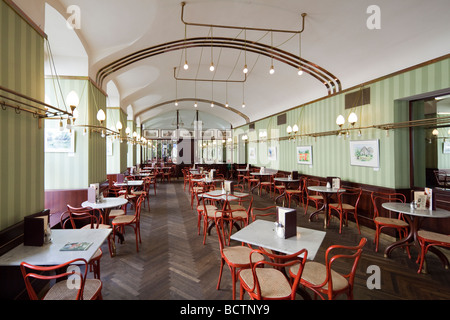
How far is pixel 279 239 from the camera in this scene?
2.15 meters

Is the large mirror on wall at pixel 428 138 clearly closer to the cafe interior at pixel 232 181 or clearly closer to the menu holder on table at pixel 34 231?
the cafe interior at pixel 232 181

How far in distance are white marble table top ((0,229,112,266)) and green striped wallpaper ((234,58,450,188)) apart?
4879 mm

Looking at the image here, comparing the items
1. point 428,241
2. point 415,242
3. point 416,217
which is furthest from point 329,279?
point 415,242

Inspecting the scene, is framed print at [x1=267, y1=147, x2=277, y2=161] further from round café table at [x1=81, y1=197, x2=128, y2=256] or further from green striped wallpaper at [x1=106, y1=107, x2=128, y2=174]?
round café table at [x1=81, y1=197, x2=128, y2=256]

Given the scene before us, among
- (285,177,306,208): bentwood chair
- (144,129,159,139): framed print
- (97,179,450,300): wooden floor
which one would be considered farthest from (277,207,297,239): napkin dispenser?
(144,129,159,139): framed print

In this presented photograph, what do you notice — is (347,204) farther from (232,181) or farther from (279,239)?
(279,239)

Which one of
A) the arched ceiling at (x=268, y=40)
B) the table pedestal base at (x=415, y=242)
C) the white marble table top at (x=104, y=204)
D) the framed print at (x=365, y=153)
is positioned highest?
the arched ceiling at (x=268, y=40)

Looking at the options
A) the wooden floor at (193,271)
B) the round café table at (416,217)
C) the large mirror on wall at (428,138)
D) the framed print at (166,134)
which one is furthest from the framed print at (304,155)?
the framed print at (166,134)

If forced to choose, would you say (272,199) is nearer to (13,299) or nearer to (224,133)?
(13,299)

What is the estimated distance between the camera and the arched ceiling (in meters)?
3.61

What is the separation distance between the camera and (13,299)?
2.07 meters

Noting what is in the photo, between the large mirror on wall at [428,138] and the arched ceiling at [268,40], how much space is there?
3.10 feet

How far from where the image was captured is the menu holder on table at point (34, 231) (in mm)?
2066

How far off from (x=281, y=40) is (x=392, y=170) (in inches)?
138
